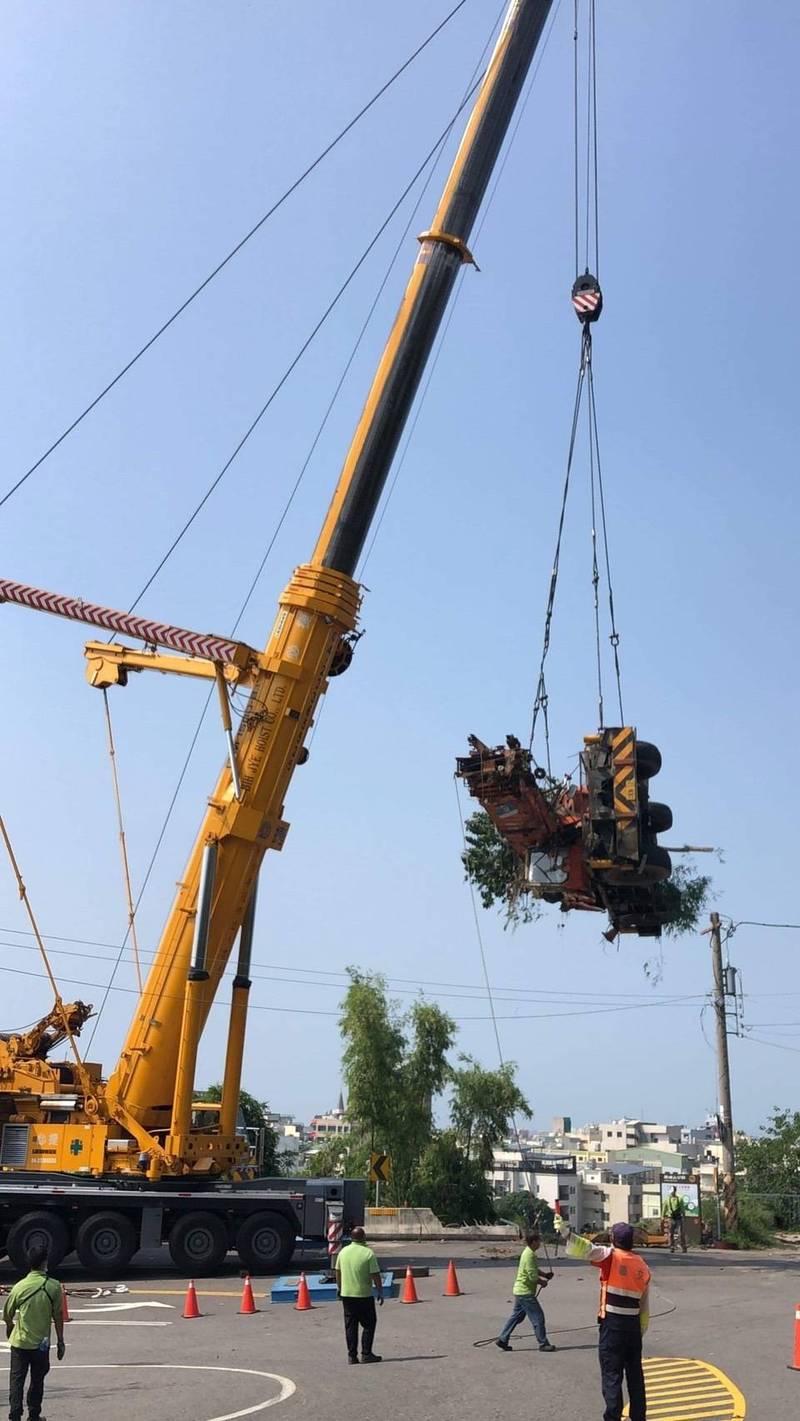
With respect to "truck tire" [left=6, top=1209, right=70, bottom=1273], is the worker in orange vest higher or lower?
lower

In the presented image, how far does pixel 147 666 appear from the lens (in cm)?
2077

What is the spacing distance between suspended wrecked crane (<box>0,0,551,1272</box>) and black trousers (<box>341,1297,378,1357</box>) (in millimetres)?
7938

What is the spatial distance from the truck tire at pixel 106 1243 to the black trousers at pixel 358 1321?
8.40 metres

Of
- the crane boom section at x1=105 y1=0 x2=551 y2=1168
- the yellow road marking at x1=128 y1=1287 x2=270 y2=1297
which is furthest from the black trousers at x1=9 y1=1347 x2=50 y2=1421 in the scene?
the crane boom section at x1=105 y1=0 x2=551 y2=1168

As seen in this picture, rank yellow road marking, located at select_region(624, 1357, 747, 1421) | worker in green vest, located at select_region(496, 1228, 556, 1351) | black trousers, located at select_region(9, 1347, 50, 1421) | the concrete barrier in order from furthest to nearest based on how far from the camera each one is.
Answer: the concrete barrier < worker in green vest, located at select_region(496, 1228, 556, 1351) < yellow road marking, located at select_region(624, 1357, 747, 1421) < black trousers, located at select_region(9, 1347, 50, 1421)

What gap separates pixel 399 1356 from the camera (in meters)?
11.8

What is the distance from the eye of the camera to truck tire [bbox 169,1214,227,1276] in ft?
62.1

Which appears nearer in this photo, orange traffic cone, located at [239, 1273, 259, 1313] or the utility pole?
orange traffic cone, located at [239, 1273, 259, 1313]

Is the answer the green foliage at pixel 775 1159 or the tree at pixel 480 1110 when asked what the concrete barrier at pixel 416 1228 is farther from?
the green foliage at pixel 775 1159

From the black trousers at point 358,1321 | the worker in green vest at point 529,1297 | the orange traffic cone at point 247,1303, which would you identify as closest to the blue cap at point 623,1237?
the worker in green vest at point 529,1297

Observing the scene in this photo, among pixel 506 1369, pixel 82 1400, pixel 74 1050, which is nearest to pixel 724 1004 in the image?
pixel 74 1050

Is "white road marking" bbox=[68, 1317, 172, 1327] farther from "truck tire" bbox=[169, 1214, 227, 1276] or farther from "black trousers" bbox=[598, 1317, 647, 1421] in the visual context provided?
"black trousers" bbox=[598, 1317, 647, 1421]

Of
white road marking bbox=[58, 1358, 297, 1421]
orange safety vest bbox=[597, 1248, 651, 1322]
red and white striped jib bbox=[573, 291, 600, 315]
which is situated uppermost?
red and white striped jib bbox=[573, 291, 600, 315]

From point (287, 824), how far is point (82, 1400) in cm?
1135
